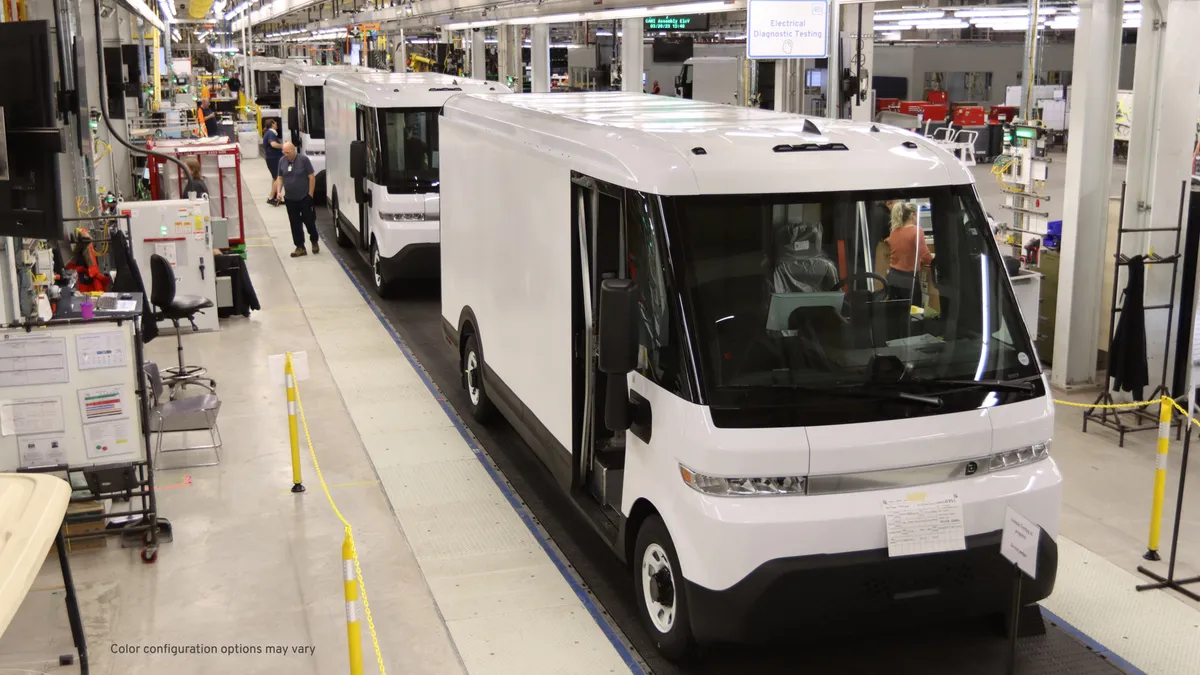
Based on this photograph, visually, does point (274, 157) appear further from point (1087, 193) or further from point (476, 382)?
point (1087, 193)

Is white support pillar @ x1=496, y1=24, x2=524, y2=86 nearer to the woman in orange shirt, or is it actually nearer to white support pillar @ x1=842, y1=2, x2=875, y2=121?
white support pillar @ x1=842, y1=2, x2=875, y2=121

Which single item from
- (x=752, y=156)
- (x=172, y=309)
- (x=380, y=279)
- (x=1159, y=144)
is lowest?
(x=380, y=279)

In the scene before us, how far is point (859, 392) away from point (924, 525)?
1.99 ft

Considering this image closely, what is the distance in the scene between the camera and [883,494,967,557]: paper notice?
4.70 m

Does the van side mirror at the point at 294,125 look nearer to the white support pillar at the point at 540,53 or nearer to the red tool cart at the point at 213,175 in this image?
the white support pillar at the point at 540,53

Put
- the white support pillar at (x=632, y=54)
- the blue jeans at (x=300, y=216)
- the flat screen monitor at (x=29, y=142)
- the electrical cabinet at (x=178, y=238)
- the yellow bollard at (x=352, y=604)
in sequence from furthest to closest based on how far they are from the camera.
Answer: the white support pillar at (x=632, y=54) → the blue jeans at (x=300, y=216) → the electrical cabinet at (x=178, y=238) → the flat screen monitor at (x=29, y=142) → the yellow bollard at (x=352, y=604)

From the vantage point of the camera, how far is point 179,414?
811 cm

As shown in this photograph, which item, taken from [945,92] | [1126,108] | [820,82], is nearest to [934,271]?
[820,82]

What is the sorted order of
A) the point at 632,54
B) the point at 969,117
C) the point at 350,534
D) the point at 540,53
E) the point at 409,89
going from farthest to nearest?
1. the point at 969,117
2. the point at 540,53
3. the point at 632,54
4. the point at 409,89
5. the point at 350,534

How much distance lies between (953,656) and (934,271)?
1816 millimetres

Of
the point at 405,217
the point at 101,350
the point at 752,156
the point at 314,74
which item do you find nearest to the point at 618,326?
the point at 752,156

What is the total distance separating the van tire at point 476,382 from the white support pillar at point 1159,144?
5.21 m

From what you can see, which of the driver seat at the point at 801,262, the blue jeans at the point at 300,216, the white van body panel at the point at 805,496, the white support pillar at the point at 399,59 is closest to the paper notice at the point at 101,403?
the white van body panel at the point at 805,496

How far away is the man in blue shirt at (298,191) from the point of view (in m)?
15.4
